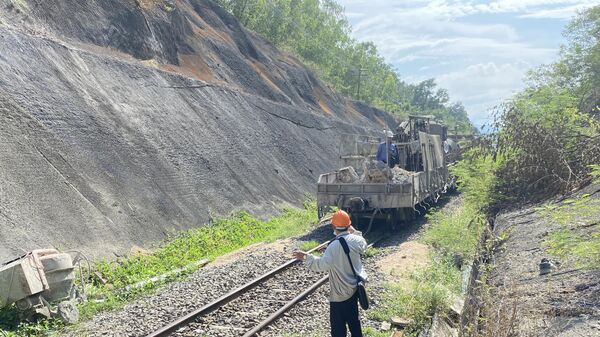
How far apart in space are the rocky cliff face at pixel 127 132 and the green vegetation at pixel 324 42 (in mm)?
25590

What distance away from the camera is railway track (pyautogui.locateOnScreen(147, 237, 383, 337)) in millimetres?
8250

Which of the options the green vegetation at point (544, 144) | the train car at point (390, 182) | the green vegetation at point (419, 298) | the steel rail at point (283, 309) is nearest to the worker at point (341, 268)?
the green vegetation at point (419, 298)

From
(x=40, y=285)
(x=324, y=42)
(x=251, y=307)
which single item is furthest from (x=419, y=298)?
(x=324, y=42)

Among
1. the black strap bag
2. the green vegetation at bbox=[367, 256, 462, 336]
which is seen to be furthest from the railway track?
the black strap bag

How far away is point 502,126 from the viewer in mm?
15625

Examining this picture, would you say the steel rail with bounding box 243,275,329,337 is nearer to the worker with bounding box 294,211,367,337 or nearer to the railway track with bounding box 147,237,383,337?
the railway track with bounding box 147,237,383,337

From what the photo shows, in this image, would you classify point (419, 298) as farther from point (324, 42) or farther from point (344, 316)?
point (324, 42)

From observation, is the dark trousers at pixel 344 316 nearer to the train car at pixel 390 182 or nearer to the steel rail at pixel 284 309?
the steel rail at pixel 284 309

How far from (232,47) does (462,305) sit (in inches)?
1292

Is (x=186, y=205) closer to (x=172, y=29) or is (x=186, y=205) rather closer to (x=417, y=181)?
(x=417, y=181)

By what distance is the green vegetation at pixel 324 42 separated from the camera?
60000mm

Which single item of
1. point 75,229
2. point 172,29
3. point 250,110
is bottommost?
point 75,229

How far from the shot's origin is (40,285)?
9.16 meters

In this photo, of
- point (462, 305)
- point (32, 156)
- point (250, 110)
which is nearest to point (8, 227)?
point (32, 156)
